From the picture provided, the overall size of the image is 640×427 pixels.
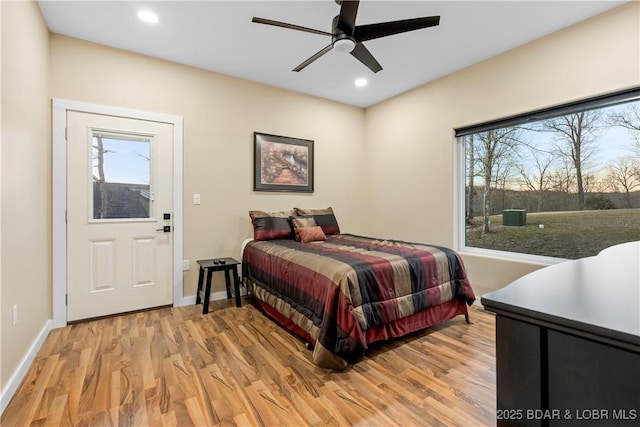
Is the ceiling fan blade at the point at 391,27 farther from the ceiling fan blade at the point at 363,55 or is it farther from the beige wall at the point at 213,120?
the beige wall at the point at 213,120

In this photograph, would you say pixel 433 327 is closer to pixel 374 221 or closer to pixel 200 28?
pixel 374 221

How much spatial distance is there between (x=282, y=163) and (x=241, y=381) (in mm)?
2773

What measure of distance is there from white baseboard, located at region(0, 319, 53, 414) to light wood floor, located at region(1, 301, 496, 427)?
43 mm

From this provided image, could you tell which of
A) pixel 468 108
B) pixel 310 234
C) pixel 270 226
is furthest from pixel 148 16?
pixel 468 108

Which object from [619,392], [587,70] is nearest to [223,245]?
[619,392]

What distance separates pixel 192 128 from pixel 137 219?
3.86ft

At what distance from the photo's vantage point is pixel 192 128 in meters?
3.40

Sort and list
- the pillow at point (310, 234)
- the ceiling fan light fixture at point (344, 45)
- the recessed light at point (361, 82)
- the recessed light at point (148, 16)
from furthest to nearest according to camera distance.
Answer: the recessed light at point (361, 82)
the pillow at point (310, 234)
the recessed light at point (148, 16)
the ceiling fan light fixture at point (344, 45)

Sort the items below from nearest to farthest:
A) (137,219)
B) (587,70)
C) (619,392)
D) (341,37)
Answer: (619,392), (341,37), (587,70), (137,219)

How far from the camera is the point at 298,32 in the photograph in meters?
2.75

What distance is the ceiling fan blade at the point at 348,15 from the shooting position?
189 centimetres

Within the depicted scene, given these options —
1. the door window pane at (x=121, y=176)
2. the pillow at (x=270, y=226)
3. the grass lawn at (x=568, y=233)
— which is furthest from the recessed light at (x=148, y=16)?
the grass lawn at (x=568, y=233)

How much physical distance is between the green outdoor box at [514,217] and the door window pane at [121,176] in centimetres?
390

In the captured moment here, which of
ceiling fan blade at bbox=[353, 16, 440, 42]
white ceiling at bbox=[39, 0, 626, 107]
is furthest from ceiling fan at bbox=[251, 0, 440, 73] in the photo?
white ceiling at bbox=[39, 0, 626, 107]
